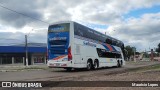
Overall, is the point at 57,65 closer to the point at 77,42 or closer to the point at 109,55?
the point at 77,42

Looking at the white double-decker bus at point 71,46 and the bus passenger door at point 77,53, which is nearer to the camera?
the white double-decker bus at point 71,46

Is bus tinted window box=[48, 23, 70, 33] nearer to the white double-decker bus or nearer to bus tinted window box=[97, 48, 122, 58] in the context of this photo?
the white double-decker bus

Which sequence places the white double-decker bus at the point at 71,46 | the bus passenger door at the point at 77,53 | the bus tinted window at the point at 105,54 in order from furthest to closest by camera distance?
the bus tinted window at the point at 105,54 < the bus passenger door at the point at 77,53 < the white double-decker bus at the point at 71,46

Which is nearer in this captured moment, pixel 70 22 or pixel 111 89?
pixel 111 89

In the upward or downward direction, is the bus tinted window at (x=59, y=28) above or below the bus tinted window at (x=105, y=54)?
above

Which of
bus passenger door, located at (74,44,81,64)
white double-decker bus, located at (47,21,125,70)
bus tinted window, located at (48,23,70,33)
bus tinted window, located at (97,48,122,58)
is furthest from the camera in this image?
bus tinted window, located at (97,48,122,58)

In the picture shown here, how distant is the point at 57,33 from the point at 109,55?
1018 centimetres

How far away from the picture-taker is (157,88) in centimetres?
1062

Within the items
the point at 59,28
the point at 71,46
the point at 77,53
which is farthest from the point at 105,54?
the point at 59,28

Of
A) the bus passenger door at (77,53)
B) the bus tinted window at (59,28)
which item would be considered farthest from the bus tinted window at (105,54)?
the bus tinted window at (59,28)

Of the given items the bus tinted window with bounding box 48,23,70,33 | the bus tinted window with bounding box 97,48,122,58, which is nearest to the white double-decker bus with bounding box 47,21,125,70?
the bus tinted window with bounding box 48,23,70,33

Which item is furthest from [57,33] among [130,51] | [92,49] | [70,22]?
[130,51]

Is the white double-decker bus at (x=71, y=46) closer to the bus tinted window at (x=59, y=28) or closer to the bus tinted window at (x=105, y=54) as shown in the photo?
the bus tinted window at (x=59, y=28)

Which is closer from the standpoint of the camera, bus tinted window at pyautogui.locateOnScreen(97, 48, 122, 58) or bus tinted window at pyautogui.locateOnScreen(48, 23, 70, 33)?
bus tinted window at pyautogui.locateOnScreen(48, 23, 70, 33)
